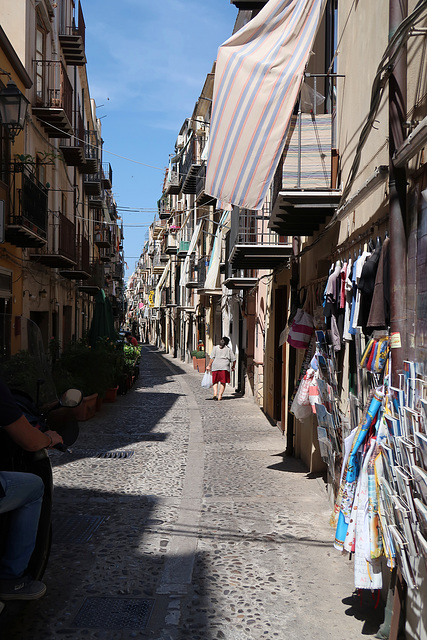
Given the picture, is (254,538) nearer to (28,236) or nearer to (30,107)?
(28,236)

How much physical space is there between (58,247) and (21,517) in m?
14.3

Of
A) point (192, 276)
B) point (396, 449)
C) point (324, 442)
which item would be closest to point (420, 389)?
point (396, 449)

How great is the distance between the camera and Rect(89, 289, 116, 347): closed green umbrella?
1962cm

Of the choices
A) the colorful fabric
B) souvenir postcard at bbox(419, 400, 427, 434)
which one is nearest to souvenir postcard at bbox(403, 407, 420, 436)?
souvenir postcard at bbox(419, 400, 427, 434)

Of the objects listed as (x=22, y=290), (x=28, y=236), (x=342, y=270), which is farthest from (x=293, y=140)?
(x=22, y=290)

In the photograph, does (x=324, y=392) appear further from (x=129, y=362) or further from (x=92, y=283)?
(x=92, y=283)

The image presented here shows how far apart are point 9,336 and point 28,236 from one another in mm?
9366

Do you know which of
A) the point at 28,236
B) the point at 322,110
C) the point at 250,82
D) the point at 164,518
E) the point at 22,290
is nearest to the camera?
the point at 250,82

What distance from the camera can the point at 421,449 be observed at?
130 inches

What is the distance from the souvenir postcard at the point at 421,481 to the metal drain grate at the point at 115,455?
661cm

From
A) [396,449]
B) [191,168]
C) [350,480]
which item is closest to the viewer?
[396,449]

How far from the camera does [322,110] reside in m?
8.38

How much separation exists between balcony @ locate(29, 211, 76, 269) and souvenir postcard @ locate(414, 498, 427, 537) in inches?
535

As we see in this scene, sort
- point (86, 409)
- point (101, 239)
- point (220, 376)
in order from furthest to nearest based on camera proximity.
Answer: point (101, 239)
point (220, 376)
point (86, 409)
